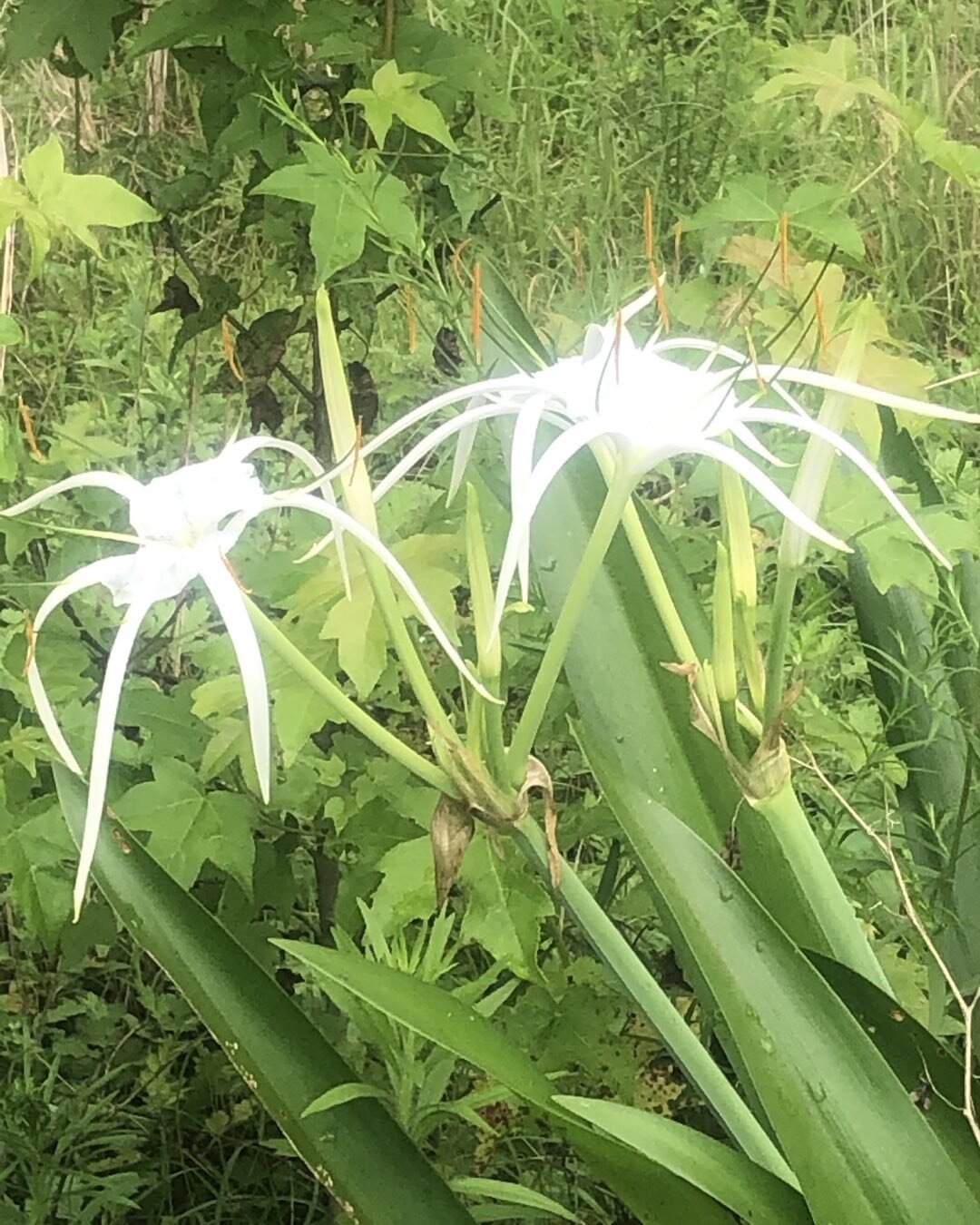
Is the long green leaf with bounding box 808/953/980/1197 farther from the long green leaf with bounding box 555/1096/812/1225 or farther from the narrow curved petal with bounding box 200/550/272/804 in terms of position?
the narrow curved petal with bounding box 200/550/272/804

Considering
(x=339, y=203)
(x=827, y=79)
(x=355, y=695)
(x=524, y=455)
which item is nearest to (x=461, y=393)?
(x=524, y=455)

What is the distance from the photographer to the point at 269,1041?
488mm

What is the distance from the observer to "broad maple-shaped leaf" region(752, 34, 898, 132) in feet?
2.39

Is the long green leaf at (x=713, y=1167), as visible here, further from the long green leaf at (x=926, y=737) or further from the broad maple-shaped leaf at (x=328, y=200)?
the broad maple-shaped leaf at (x=328, y=200)

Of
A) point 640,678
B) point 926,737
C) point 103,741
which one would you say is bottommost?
point 926,737

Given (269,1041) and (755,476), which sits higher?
(755,476)

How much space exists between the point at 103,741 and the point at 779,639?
192mm

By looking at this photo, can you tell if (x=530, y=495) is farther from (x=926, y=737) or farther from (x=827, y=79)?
(x=827, y=79)

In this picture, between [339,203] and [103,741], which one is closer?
[103,741]

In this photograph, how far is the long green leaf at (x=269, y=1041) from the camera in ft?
1.57

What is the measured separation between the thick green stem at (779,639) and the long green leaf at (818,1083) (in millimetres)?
55

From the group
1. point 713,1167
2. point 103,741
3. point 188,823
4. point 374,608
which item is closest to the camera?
point 103,741

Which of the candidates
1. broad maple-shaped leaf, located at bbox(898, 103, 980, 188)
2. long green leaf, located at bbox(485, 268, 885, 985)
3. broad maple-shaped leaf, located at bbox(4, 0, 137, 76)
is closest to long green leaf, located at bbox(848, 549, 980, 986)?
long green leaf, located at bbox(485, 268, 885, 985)

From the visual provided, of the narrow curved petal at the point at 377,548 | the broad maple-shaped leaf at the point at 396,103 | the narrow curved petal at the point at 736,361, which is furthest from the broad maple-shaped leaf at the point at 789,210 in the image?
the narrow curved petal at the point at 377,548
